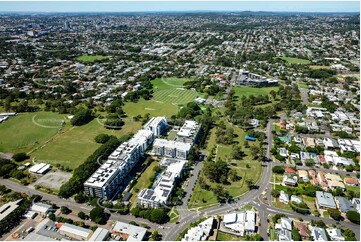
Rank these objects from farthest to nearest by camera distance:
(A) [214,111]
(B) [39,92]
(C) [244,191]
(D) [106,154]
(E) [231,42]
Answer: (E) [231,42] → (B) [39,92] → (A) [214,111] → (D) [106,154] → (C) [244,191]

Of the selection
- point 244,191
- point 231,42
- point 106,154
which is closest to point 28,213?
point 106,154

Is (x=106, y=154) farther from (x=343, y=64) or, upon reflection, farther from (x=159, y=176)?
(x=343, y=64)

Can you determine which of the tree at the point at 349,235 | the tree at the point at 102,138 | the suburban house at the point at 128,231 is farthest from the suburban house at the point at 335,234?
the tree at the point at 102,138

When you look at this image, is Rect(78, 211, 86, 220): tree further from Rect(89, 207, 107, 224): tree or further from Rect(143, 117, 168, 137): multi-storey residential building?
Rect(143, 117, 168, 137): multi-storey residential building

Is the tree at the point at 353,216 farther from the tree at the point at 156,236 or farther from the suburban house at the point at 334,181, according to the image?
the tree at the point at 156,236

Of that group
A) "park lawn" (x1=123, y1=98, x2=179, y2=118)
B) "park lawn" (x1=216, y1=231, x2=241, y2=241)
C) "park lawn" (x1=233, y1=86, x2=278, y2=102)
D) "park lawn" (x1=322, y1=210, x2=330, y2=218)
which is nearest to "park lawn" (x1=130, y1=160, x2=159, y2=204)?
"park lawn" (x1=216, y1=231, x2=241, y2=241)


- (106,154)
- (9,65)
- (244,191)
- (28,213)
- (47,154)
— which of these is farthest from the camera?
(9,65)

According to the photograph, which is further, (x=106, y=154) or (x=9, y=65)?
(x=9, y=65)
